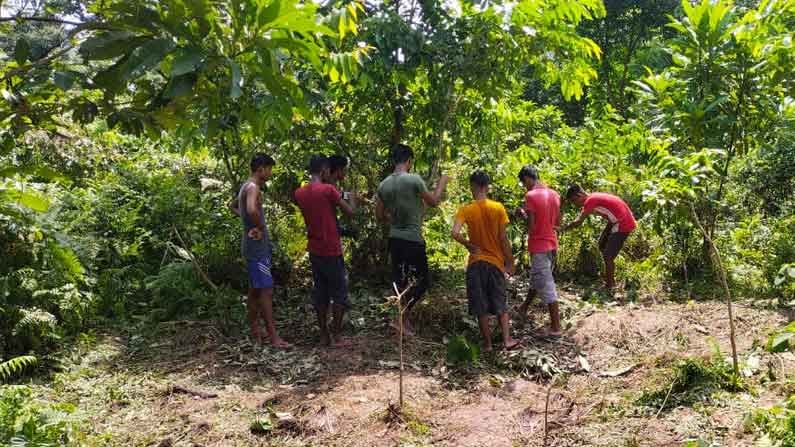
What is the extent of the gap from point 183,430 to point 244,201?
7.06 feet

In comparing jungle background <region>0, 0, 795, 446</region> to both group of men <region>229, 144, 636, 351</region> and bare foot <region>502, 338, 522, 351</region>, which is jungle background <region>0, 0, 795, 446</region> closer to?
bare foot <region>502, 338, 522, 351</region>

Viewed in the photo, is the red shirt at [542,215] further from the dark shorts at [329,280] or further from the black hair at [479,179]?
the dark shorts at [329,280]

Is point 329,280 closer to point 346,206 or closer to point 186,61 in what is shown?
point 346,206

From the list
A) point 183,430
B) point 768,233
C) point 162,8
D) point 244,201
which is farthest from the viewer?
point 768,233

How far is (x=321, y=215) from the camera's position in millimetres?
5723

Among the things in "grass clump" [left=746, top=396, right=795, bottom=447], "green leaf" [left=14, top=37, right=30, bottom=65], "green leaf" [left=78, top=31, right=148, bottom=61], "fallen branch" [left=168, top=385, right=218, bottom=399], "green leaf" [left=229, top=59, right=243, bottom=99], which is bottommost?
"fallen branch" [left=168, top=385, right=218, bottom=399]

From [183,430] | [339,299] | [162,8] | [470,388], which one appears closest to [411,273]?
[339,299]

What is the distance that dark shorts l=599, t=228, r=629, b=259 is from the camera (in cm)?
696

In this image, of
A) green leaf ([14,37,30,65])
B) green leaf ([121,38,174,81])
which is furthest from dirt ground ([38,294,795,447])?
green leaf ([121,38,174,81])

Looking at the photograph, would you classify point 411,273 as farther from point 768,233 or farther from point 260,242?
point 768,233

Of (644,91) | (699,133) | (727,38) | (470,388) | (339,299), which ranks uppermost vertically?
(727,38)

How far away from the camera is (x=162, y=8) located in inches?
80.7

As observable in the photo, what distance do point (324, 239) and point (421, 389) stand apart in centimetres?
175

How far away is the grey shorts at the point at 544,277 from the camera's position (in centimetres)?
590
